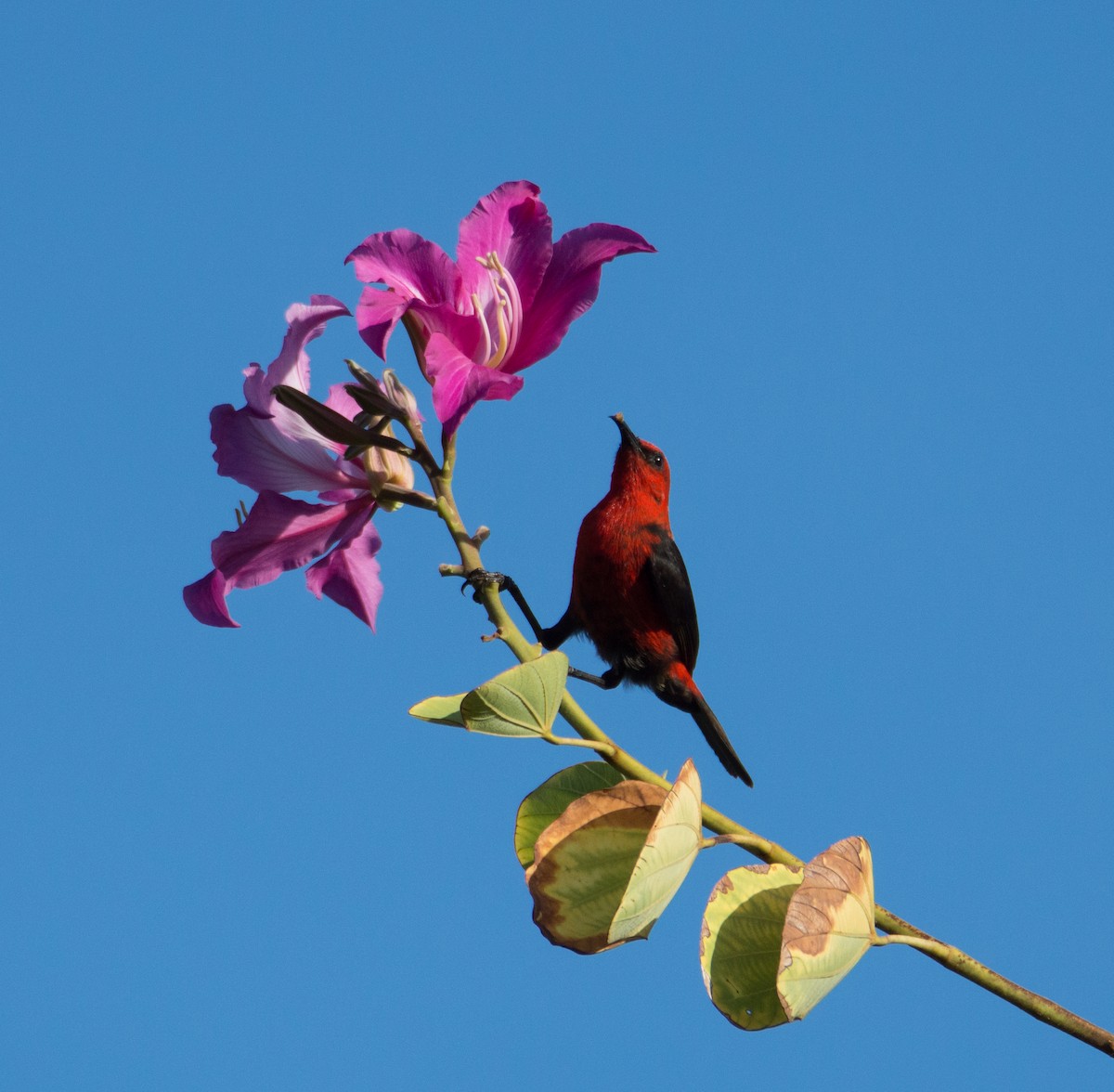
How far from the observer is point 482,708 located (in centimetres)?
124

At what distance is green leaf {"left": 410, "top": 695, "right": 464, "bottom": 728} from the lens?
1284 mm

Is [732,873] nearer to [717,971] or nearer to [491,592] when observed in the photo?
[717,971]

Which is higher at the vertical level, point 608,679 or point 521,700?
point 608,679

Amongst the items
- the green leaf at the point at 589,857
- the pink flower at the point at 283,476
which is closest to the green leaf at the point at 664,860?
the green leaf at the point at 589,857

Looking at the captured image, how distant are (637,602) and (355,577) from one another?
1263 millimetres

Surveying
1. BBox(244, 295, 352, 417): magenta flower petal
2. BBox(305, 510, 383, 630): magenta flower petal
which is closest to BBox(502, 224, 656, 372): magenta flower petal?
BBox(244, 295, 352, 417): magenta flower petal

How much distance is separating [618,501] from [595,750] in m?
2.02

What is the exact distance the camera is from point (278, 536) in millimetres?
1634

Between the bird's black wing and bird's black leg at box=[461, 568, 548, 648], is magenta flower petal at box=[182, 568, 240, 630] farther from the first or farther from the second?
the bird's black wing

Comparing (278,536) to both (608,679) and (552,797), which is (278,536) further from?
(608,679)

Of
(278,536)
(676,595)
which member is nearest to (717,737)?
(676,595)

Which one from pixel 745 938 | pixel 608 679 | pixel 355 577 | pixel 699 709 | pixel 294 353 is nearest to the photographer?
pixel 745 938

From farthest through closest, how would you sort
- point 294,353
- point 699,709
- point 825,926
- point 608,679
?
point 699,709 < point 608,679 < point 294,353 < point 825,926

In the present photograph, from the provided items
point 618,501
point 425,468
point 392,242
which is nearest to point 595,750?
point 425,468
